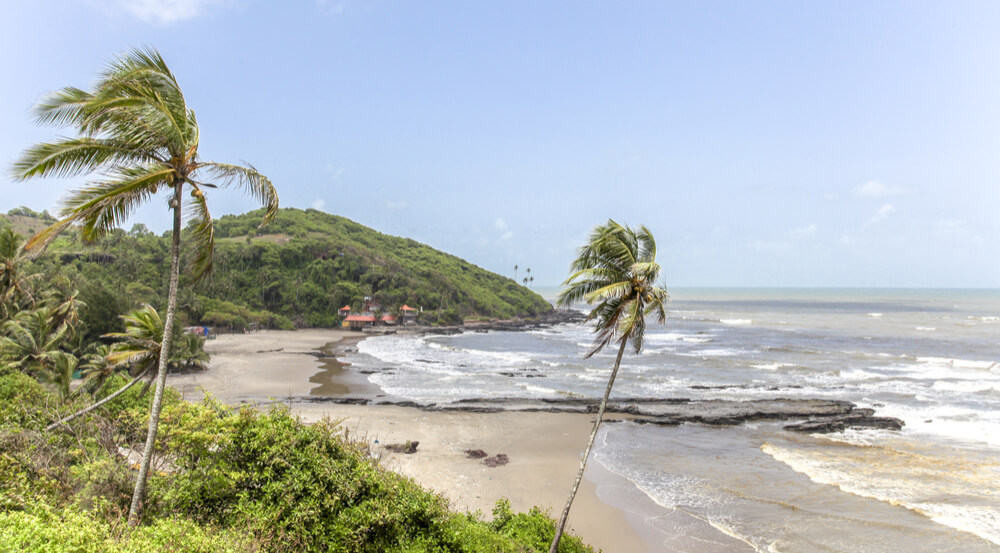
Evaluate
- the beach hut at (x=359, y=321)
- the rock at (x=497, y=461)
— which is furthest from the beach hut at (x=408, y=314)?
the rock at (x=497, y=461)

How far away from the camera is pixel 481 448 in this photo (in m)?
20.6

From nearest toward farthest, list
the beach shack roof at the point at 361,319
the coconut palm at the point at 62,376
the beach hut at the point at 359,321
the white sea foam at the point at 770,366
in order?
1. the coconut palm at the point at 62,376
2. the white sea foam at the point at 770,366
3. the beach hut at the point at 359,321
4. the beach shack roof at the point at 361,319

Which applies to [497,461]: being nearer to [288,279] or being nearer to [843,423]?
[843,423]

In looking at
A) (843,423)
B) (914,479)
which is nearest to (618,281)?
(914,479)

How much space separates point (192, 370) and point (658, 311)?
114ft

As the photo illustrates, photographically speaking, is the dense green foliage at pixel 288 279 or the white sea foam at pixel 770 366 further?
the dense green foliage at pixel 288 279

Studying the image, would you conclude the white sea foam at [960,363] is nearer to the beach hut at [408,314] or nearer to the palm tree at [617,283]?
the palm tree at [617,283]

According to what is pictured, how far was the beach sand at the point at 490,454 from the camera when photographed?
1391 cm

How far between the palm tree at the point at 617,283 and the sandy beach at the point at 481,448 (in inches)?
218

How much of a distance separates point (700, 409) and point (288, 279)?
70.1 metres

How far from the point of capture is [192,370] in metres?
34.6

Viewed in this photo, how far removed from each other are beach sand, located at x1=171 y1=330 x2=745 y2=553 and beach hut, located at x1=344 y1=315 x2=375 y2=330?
3622 centimetres

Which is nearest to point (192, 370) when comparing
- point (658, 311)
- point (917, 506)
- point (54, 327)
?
point (54, 327)

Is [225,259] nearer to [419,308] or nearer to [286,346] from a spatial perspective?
[419,308]
